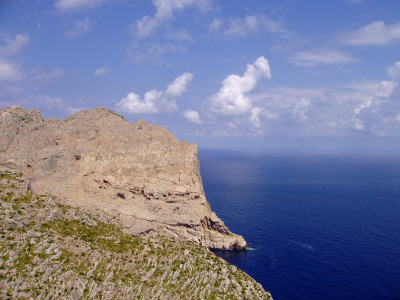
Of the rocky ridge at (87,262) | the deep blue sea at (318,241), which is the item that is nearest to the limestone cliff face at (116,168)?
the rocky ridge at (87,262)

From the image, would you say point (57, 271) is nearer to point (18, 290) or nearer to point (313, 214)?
point (18, 290)

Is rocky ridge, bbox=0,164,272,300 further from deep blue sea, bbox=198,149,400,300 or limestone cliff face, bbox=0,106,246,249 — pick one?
deep blue sea, bbox=198,149,400,300

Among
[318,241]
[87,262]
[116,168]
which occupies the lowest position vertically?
[318,241]

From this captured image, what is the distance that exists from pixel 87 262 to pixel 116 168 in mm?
26432

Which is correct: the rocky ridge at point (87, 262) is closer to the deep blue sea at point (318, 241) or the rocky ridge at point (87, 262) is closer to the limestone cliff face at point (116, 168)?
the limestone cliff face at point (116, 168)

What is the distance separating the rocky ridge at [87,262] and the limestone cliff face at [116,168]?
5.48 metres

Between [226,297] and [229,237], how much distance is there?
35.9m

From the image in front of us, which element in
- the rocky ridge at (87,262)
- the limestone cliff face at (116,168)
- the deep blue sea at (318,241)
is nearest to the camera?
the rocky ridge at (87,262)

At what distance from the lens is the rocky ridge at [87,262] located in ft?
159

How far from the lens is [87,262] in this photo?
173 feet

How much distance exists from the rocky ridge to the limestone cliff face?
548 cm

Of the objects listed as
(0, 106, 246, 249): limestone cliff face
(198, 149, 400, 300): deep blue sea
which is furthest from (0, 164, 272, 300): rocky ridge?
(198, 149, 400, 300): deep blue sea

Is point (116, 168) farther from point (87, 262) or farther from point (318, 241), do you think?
point (318, 241)

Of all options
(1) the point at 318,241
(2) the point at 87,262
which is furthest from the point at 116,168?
(1) the point at 318,241
